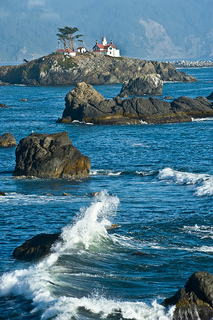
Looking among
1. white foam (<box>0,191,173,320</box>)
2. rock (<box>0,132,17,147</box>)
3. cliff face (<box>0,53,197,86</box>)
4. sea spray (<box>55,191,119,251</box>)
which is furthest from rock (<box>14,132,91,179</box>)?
cliff face (<box>0,53,197,86</box>)

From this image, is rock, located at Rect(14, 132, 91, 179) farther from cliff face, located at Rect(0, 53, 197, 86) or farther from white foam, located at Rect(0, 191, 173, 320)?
cliff face, located at Rect(0, 53, 197, 86)

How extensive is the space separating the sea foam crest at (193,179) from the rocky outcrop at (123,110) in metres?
39.5

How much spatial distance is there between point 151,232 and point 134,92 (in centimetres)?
11463

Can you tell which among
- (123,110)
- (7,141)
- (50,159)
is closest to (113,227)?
(50,159)

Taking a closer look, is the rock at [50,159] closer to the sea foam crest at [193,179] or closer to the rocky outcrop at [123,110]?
the sea foam crest at [193,179]

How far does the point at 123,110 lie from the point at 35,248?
6482cm

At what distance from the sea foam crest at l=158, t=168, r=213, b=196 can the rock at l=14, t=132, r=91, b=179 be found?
277 inches

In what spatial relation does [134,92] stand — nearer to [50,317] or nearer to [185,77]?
[185,77]

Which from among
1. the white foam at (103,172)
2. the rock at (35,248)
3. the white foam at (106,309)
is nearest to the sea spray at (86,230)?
the rock at (35,248)

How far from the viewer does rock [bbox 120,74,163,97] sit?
140 metres

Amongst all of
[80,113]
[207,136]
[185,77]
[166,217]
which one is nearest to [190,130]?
[207,136]

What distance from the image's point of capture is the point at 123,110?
285 ft

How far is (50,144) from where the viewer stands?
4603 cm

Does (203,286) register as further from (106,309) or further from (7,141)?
(7,141)
